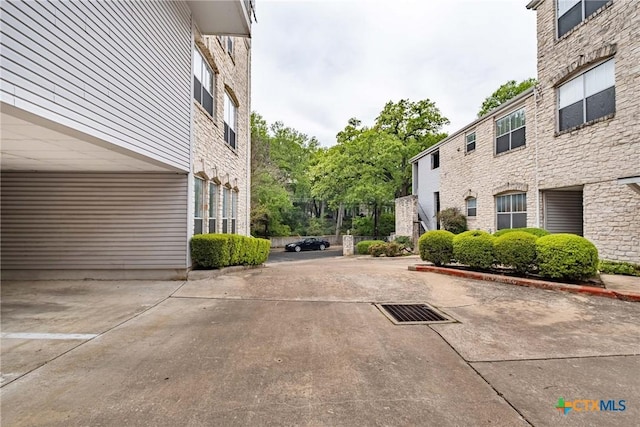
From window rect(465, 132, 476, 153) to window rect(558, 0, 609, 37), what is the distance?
18.4 ft

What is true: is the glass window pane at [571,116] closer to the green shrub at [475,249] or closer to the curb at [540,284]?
the green shrub at [475,249]

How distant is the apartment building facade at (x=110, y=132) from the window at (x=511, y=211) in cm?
1103

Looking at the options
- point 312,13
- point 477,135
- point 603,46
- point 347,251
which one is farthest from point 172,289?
point 347,251

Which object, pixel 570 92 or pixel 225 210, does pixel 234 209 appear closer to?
pixel 225 210

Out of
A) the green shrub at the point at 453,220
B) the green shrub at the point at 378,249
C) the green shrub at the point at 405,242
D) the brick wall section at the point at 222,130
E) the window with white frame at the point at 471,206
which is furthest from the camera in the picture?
the green shrub at the point at 405,242

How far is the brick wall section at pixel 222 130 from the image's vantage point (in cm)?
787

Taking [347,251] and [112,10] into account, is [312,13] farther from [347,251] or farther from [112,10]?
[347,251]

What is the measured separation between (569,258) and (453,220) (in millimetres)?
9585

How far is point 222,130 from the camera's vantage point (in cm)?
966

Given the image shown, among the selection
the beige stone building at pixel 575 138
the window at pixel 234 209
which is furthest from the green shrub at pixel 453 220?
the window at pixel 234 209

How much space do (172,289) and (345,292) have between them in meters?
3.45

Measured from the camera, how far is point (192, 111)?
23.5 feet

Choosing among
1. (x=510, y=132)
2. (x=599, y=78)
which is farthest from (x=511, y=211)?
(x=599, y=78)

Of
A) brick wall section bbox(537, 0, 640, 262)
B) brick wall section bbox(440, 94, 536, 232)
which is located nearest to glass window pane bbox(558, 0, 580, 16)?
brick wall section bbox(537, 0, 640, 262)
